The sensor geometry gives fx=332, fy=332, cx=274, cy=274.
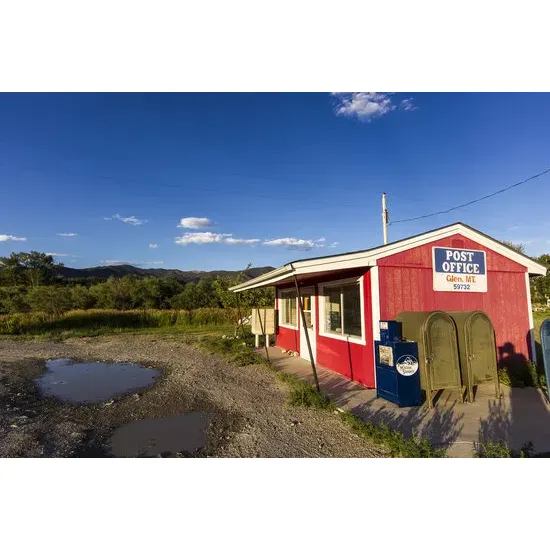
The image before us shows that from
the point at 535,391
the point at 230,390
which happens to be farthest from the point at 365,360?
the point at 535,391

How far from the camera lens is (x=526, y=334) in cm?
785

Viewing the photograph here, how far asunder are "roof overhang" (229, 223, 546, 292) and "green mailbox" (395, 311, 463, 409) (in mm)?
1493

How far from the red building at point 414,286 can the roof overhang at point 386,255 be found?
2cm

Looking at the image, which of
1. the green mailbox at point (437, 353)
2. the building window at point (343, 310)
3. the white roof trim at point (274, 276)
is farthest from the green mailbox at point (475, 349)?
the white roof trim at point (274, 276)

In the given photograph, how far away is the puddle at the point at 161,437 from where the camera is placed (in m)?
4.10

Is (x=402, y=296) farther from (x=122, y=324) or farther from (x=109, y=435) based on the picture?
(x=122, y=324)

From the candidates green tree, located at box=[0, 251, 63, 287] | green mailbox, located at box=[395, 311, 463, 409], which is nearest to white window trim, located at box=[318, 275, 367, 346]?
green mailbox, located at box=[395, 311, 463, 409]

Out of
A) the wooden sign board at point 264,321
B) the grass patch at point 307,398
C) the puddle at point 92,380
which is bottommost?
the puddle at point 92,380

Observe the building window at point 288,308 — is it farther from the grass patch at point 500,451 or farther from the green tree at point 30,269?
the green tree at point 30,269

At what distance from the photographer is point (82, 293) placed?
3634cm

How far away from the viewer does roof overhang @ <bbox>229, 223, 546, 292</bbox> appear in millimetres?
6168

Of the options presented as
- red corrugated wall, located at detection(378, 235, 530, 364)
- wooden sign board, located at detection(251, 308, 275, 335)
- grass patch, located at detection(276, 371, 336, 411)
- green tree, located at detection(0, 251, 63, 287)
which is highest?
green tree, located at detection(0, 251, 63, 287)

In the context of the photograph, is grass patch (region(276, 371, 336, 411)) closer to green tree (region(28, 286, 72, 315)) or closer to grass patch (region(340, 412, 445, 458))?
grass patch (region(340, 412, 445, 458))

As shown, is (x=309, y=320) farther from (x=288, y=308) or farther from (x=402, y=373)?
(x=402, y=373)
